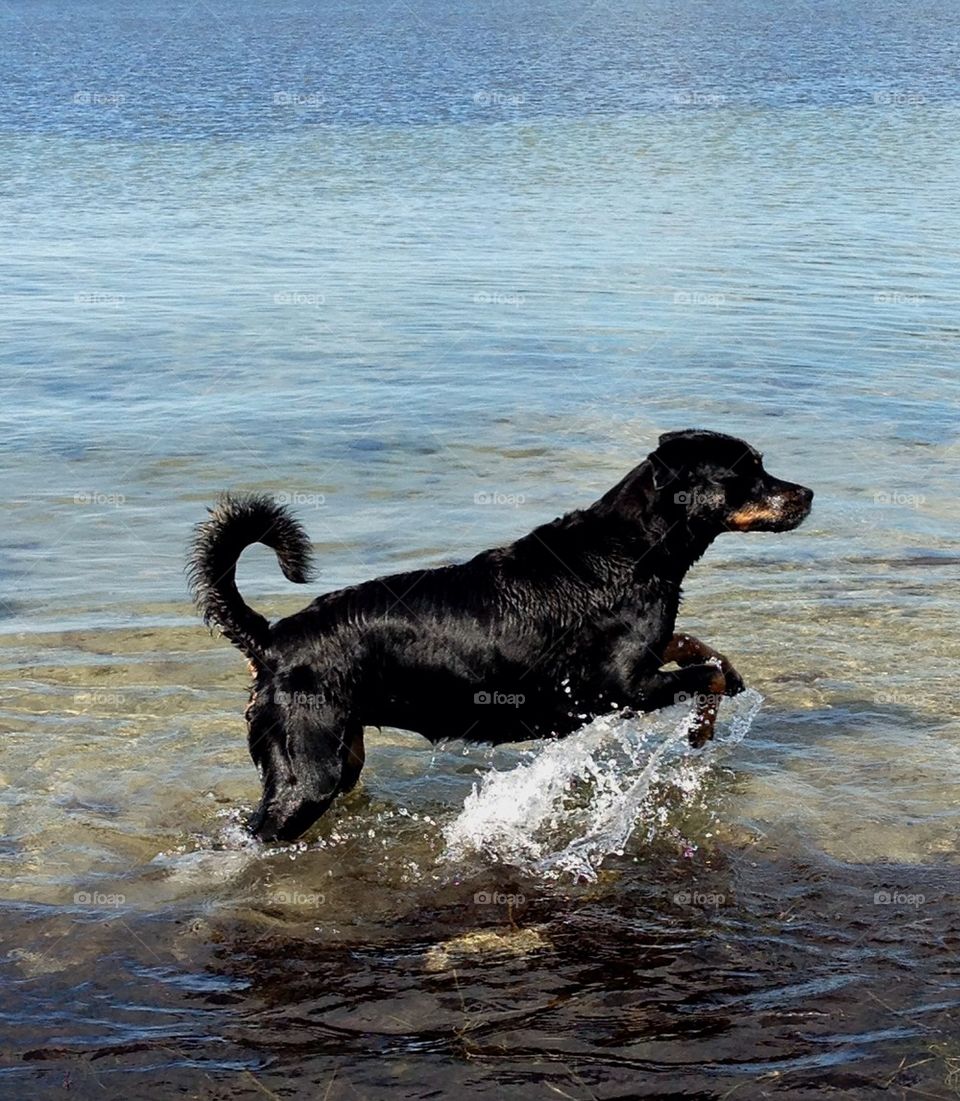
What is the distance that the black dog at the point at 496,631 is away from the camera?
5.75m

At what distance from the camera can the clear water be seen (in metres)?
4.81

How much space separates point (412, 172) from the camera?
2430cm

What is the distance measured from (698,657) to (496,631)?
1.11m

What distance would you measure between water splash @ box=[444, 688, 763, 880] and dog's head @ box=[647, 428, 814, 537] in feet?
2.96

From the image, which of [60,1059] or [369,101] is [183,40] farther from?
[60,1059]

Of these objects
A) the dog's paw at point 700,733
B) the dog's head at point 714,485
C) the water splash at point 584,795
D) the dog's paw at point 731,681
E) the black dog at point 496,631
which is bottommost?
the water splash at point 584,795

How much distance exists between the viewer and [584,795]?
6613 millimetres

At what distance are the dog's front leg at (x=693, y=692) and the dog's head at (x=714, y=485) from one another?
60 centimetres

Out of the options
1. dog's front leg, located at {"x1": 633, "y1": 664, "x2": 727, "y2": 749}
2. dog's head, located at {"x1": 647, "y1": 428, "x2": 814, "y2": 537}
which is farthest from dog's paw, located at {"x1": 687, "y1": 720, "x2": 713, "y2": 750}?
dog's head, located at {"x1": 647, "y1": 428, "x2": 814, "y2": 537}

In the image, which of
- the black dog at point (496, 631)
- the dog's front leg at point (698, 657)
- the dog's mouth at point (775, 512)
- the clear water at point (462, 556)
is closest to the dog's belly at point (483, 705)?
the black dog at point (496, 631)

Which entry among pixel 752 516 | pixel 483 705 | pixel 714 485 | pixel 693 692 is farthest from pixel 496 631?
pixel 752 516

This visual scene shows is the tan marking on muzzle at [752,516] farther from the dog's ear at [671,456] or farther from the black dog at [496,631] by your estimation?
the dog's ear at [671,456]

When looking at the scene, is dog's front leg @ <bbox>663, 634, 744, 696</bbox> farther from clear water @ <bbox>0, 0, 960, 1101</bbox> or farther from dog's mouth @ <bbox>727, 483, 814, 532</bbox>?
dog's mouth @ <bbox>727, 483, 814, 532</bbox>

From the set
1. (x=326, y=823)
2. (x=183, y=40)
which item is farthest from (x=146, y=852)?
(x=183, y=40)
